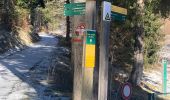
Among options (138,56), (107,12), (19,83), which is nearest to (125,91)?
(107,12)

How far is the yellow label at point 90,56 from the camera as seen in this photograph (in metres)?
9.78

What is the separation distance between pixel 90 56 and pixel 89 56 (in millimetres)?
25

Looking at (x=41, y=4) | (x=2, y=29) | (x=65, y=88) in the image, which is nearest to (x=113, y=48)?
(x=2, y=29)

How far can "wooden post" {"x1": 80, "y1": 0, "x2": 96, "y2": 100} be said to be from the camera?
10.0 m

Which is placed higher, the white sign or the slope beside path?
the white sign

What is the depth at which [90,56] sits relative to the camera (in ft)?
32.2

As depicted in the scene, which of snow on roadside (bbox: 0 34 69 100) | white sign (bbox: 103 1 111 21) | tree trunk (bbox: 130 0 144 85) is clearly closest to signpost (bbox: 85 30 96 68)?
white sign (bbox: 103 1 111 21)

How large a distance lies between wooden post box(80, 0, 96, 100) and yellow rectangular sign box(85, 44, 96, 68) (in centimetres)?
18

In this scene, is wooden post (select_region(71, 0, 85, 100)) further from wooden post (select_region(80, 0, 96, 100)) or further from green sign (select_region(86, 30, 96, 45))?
green sign (select_region(86, 30, 96, 45))

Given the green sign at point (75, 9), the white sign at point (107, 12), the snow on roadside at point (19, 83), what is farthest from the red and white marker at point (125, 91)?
the snow on roadside at point (19, 83)

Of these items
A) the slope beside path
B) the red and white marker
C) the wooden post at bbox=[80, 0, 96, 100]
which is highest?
the wooden post at bbox=[80, 0, 96, 100]

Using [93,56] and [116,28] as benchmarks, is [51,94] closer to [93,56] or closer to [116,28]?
[93,56]

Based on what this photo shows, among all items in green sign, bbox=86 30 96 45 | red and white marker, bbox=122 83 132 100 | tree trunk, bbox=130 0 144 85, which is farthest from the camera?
tree trunk, bbox=130 0 144 85

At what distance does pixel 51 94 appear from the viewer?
14188mm
